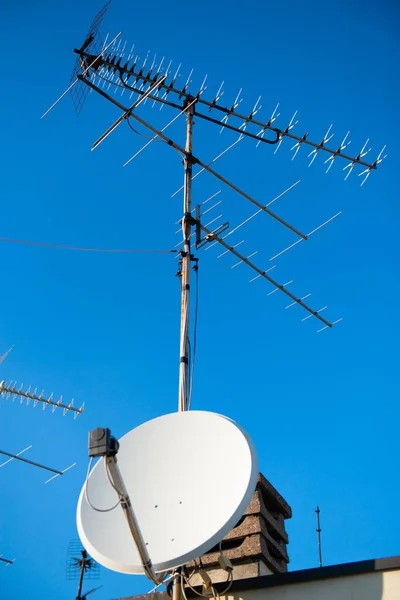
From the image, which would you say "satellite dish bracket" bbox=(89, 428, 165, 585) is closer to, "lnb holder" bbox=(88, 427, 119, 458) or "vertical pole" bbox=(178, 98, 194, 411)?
"lnb holder" bbox=(88, 427, 119, 458)

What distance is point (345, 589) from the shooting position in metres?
5.21

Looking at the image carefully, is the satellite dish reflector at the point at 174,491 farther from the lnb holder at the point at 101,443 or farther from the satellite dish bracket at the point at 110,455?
the lnb holder at the point at 101,443

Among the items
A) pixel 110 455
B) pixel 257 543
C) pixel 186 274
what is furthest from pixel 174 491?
pixel 186 274

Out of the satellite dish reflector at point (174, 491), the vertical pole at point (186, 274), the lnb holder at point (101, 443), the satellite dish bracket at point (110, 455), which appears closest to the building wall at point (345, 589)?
the satellite dish reflector at point (174, 491)

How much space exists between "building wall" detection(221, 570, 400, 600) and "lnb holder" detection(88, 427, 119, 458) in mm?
1997

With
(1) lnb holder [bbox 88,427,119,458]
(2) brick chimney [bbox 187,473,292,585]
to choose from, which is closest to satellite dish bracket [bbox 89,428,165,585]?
(1) lnb holder [bbox 88,427,119,458]

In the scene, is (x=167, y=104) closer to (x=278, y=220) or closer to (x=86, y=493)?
(x=278, y=220)

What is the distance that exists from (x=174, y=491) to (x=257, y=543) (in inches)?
38.5

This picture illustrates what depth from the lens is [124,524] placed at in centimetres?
570

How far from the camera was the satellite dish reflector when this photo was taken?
5367 millimetres

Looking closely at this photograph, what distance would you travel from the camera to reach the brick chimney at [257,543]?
20.6 ft

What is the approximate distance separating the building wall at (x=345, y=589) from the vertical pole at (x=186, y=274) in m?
1.75

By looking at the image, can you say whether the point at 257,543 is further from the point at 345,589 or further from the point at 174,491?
the point at 345,589

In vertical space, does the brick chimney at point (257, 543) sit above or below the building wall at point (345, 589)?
above
